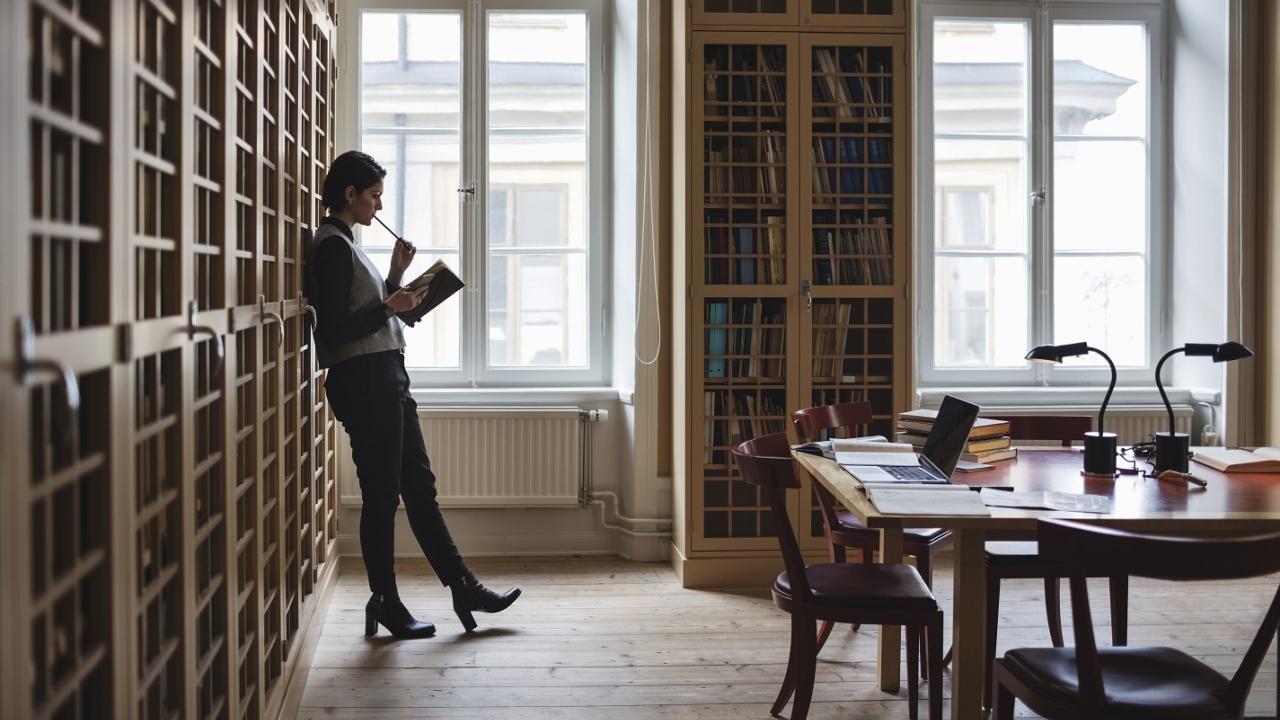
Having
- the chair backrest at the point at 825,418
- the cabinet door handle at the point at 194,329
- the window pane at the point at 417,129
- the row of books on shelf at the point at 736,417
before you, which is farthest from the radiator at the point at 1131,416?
the cabinet door handle at the point at 194,329

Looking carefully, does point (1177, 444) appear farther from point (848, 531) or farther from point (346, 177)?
point (346, 177)

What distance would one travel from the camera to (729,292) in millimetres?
4449

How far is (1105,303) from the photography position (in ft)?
17.7

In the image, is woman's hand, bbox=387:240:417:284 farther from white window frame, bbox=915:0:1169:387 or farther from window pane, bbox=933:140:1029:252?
window pane, bbox=933:140:1029:252

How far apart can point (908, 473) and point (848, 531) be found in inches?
33.8

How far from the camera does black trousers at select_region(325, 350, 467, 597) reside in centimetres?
359

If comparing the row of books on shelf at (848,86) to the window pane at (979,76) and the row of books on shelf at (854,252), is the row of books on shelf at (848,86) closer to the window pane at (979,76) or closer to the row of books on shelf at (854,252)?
the row of books on shelf at (854,252)

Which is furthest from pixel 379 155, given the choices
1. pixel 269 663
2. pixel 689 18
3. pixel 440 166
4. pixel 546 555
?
pixel 269 663

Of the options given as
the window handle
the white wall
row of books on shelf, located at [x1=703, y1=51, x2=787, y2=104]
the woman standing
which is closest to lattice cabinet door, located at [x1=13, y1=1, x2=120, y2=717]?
the window handle

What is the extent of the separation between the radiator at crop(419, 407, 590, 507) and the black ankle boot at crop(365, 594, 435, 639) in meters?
1.07

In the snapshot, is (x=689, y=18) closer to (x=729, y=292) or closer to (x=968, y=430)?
(x=729, y=292)

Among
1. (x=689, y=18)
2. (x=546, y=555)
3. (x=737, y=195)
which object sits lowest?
(x=546, y=555)

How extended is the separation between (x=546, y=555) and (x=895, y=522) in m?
2.94

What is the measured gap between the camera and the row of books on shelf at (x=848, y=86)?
4.46 m
